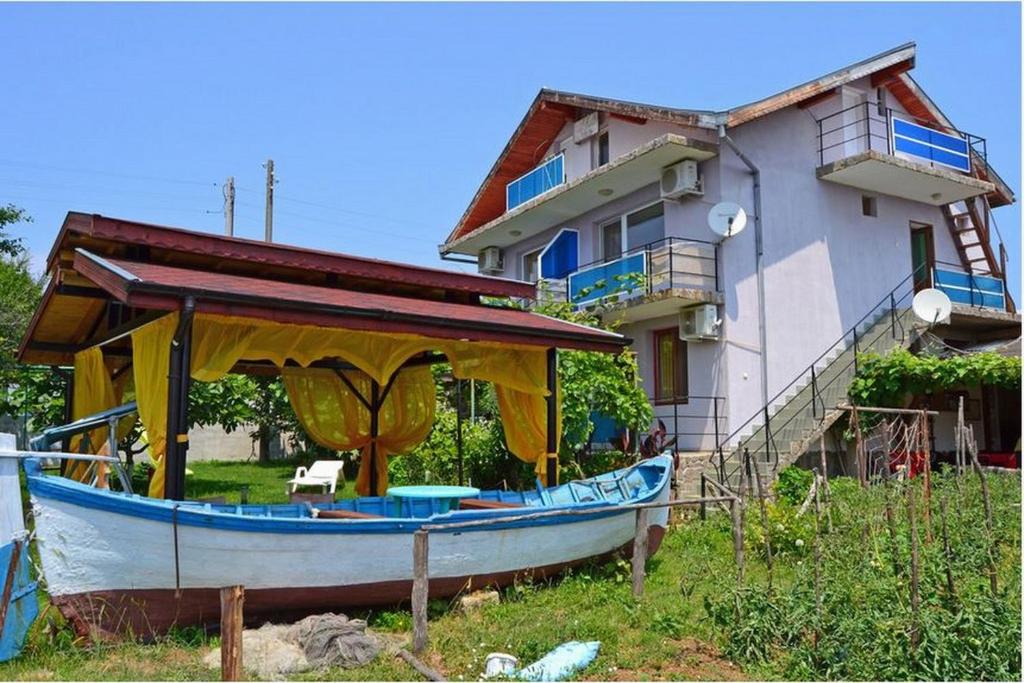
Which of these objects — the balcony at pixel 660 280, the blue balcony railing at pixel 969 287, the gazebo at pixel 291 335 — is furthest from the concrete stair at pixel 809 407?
the gazebo at pixel 291 335

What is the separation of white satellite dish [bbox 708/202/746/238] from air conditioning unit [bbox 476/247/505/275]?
9.00 metres

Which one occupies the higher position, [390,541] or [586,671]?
[390,541]

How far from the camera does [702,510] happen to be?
1229 centimetres

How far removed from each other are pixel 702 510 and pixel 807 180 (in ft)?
28.7

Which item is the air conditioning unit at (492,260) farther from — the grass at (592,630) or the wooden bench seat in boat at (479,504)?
the grass at (592,630)

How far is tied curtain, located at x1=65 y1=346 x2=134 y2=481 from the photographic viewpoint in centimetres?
1107

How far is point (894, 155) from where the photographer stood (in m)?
17.7

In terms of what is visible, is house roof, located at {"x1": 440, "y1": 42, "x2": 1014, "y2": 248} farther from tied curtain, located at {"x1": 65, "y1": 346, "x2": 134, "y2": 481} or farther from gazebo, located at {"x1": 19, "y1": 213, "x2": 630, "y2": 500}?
tied curtain, located at {"x1": 65, "y1": 346, "x2": 134, "y2": 481}

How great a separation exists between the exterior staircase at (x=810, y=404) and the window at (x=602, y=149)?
264 inches

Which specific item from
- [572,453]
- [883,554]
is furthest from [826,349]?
[883,554]

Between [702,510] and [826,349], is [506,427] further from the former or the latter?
[826,349]

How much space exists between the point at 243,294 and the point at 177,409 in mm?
1209

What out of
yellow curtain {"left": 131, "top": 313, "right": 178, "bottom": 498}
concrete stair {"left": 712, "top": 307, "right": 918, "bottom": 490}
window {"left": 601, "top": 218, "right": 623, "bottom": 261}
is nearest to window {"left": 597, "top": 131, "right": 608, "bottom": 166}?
window {"left": 601, "top": 218, "right": 623, "bottom": 261}

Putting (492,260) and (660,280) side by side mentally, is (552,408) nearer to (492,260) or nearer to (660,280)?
(660,280)
